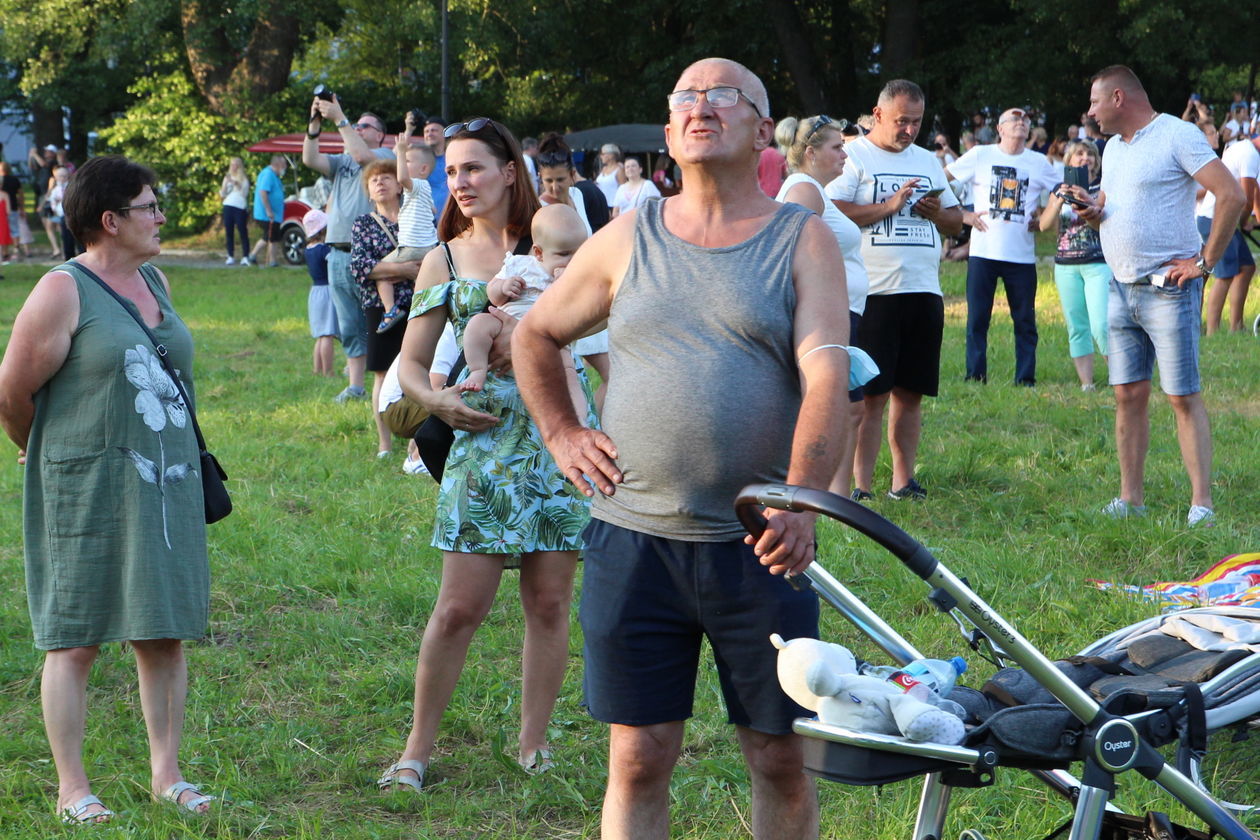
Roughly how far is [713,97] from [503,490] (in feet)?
5.03

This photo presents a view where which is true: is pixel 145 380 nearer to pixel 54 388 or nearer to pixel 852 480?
pixel 54 388

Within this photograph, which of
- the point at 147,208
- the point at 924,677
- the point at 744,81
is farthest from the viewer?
the point at 147,208

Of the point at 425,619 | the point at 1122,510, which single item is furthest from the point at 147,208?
→ the point at 1122,510

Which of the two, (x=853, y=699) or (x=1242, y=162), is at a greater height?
(x=1242, y=162)

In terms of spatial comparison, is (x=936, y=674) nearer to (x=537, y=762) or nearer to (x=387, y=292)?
(x=537, y=762)

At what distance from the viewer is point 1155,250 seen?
21.0 feet

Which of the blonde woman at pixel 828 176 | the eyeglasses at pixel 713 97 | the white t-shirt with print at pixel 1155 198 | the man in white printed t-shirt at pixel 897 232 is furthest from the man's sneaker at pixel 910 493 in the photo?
the eyeglasses at pixel 713 97

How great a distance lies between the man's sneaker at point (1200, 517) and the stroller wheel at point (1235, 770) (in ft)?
8.04

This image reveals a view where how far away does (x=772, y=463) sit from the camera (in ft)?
9.63

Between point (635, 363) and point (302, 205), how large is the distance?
23143mm

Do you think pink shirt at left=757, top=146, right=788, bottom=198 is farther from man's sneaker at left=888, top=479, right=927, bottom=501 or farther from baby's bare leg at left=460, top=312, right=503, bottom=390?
baby's bare leg at left=460, top=312, right=503, bottom=390

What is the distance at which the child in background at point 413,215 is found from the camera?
7786mm

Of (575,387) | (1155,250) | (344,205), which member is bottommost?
(575,387)

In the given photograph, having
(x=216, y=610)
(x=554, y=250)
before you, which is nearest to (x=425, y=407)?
(x=554, y=250)
